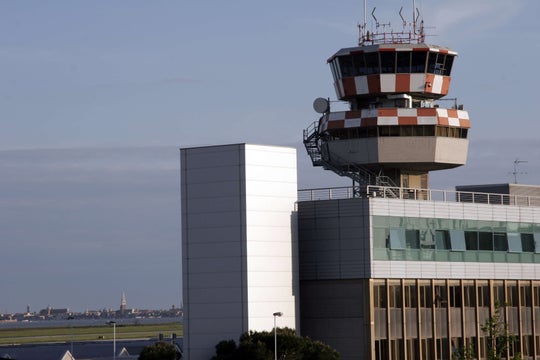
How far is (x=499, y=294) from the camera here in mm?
78188

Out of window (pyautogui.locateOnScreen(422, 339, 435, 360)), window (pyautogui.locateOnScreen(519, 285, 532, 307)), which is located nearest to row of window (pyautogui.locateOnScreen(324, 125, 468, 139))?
window (pyautogui.locateOnScreen(519, 285, 532, 307))

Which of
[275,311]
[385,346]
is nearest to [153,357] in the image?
[275,311]

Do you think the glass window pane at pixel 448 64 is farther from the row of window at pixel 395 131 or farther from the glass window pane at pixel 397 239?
the glass window pane at pixel 397 239

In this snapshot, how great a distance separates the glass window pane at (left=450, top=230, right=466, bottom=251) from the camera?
242 ft

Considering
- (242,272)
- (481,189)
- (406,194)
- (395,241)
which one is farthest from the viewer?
(481,189)

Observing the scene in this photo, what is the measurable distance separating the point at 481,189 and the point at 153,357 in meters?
33.3

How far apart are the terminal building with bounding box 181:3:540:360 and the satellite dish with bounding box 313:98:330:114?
2.9 inches

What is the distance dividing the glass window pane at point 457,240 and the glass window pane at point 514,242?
17.2 ft

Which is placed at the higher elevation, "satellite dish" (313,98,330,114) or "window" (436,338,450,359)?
"satellite dish" (313,98,330,114)

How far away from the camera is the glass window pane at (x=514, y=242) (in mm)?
78250

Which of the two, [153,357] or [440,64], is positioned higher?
[440,64]

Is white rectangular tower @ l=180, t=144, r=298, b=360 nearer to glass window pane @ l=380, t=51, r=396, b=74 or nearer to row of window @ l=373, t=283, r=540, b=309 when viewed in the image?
row of window @ l=373, t=283, r=540, b=309

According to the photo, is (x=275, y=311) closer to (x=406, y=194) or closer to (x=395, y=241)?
(x=395, y=241)

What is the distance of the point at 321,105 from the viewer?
82.6 metres
